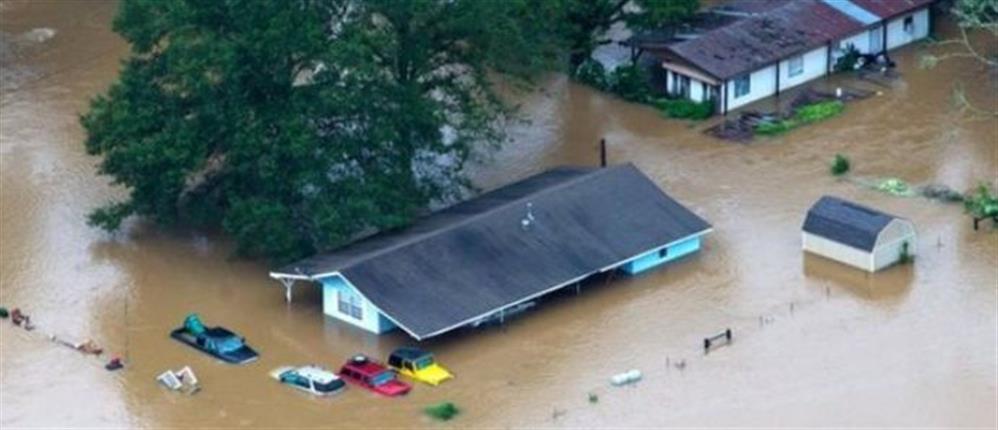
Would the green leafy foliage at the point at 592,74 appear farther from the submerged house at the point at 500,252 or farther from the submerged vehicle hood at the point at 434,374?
the submerged vehicle hood at the point at 434,374

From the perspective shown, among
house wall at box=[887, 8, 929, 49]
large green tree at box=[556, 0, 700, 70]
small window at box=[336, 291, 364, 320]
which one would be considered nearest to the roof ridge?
small window at box=[336, 291, 364, 320]

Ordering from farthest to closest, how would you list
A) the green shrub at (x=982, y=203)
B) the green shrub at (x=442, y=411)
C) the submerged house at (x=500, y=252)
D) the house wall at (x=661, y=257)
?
the green shrub at (x=982, y=203)
the house wall at (x=661, y=257)
the submerged house at (x=500, y=252)
the green shrub at (x=442, y=411)

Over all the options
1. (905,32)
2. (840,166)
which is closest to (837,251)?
(840,166)

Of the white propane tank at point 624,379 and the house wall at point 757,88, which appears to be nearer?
the white propane tank at point 624,379

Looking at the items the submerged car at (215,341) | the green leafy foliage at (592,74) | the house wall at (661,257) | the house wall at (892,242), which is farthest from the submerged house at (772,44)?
the submerged car at (215,341)

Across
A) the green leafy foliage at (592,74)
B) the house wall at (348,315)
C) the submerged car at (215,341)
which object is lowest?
the submerged car at (215,341)

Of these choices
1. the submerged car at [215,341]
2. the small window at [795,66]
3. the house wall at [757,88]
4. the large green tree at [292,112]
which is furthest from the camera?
the small window at [795,66]

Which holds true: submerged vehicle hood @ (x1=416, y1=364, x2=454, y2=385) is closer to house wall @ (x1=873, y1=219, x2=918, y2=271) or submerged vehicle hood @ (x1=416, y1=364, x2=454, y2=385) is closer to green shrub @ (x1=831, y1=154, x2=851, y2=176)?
house wall @ (x1=873, y1=219, x2=918, y2=271)
